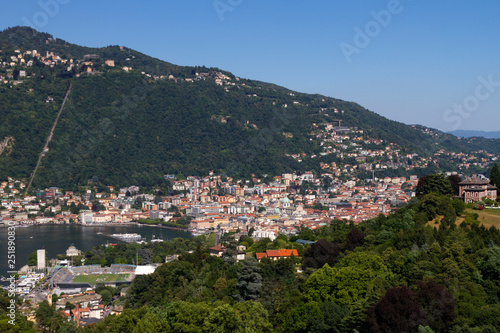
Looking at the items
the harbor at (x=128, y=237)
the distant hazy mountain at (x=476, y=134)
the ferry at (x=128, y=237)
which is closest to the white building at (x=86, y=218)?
the harbor at (x=128, y=237)

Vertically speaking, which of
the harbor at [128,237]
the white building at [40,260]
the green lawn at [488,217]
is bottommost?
the harbor at [128,237]

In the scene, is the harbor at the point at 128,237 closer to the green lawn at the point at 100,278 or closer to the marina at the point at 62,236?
the marina at the point at 62,236

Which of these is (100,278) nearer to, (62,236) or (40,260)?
(40,260)

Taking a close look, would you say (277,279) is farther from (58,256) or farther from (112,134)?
(112,134)

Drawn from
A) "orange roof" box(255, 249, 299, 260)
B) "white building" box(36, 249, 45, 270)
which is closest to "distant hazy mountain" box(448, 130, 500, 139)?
"white building" box(36, 249, 45, 270)

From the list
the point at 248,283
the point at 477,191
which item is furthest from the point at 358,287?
the point at 477,191

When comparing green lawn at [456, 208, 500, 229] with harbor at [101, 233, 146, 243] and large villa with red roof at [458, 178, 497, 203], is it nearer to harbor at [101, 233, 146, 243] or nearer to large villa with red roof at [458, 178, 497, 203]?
large villa with red roof at [458, 178, 497, 203]

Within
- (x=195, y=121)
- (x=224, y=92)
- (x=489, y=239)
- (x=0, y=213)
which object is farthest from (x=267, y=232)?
(x=224, y=92)
